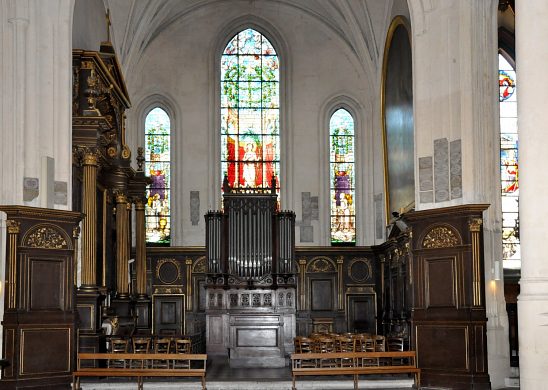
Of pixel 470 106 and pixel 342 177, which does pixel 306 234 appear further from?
pixel 470 106

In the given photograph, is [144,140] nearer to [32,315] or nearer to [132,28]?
[132,28]

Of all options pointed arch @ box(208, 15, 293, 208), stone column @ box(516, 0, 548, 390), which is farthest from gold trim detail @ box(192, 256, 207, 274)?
stone column @ box(516, 0, 548, 390)

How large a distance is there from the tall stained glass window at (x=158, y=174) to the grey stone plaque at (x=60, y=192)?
436 inches

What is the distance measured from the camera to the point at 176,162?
2862cm

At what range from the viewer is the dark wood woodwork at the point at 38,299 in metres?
16.0

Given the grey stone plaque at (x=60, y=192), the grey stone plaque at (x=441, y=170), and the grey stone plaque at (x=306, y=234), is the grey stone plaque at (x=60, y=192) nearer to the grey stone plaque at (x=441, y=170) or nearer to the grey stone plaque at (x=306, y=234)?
the grey stone plaque at (x=441, y=170)

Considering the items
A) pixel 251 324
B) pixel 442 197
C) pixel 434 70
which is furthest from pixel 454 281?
pixel 251 324

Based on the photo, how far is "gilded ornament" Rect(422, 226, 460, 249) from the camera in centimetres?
1708

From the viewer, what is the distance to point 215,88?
95.1 ft

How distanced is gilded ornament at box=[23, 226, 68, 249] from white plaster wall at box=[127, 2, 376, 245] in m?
11.4

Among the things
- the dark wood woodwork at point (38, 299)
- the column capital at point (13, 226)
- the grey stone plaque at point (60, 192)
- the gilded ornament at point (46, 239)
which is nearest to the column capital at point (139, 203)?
the grey stone plaque at point (60, 192)

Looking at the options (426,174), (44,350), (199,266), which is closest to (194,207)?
(199,266)

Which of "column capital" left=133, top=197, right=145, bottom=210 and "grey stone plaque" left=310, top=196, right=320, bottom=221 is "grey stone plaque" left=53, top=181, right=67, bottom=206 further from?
"grey stone plaque" left=310, top=196, right=320, bottom=221

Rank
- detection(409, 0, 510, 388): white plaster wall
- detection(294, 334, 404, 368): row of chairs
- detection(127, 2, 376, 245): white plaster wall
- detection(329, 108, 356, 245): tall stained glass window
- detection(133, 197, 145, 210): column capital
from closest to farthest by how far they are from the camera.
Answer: detection(409, 0, 510, 388): white plaster wall
detection(294, 334, 404, 368): row of chairs
detection(133, 197, 145, 210): column capital
detection(127, 2, 376, 245): white plaster wall
detection(329, 108, 356, 245): tall stained glass window
